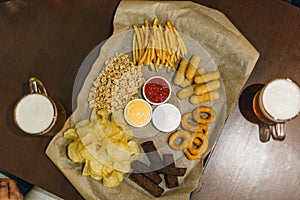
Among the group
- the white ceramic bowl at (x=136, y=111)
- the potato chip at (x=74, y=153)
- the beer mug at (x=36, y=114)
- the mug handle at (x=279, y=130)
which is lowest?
the mug handle at (x=279, y=130)

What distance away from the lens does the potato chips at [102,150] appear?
150cm

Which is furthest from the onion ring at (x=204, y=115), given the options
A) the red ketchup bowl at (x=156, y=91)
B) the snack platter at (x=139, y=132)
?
the red ketchup bowl at (x=156, y=91)

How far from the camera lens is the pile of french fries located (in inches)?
63.6

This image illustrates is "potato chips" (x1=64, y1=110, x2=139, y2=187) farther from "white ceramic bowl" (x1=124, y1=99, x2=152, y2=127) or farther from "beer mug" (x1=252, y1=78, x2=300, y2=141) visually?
"beer mug" (x1=252, y1=78, x2=300, y2=141)

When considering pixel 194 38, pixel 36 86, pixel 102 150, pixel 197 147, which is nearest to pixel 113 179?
pixel 102 150

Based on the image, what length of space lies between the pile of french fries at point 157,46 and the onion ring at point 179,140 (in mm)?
245

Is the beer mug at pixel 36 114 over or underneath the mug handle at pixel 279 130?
over

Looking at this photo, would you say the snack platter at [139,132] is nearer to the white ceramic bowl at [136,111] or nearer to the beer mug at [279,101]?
the white ceramic bowl at [136,111]

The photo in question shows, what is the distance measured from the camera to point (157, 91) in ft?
5.24

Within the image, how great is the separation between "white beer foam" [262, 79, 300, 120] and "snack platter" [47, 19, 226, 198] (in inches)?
6.7

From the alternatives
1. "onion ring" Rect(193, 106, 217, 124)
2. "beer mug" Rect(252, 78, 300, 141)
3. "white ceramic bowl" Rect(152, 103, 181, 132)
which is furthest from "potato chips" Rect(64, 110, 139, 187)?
"beer mug" Rect(252, 78, 300, 141)

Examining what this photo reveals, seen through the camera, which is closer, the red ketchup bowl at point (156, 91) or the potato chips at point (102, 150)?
the potato chips at point (102, 150)

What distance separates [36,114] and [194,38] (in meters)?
0.65

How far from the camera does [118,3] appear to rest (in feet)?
5.39
